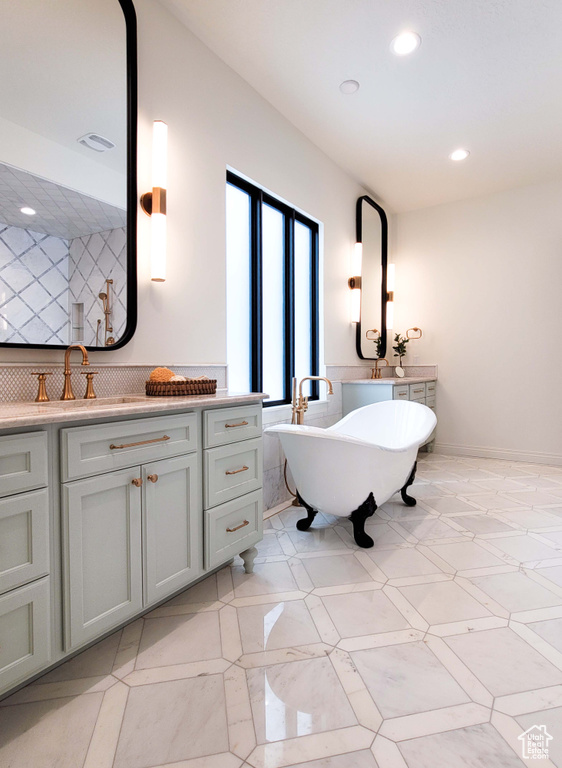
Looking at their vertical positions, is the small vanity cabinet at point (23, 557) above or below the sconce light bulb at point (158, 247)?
below

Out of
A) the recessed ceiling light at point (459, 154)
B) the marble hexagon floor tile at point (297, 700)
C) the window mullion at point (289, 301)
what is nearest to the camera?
the marble hexagon floor tile at point (297, 700)

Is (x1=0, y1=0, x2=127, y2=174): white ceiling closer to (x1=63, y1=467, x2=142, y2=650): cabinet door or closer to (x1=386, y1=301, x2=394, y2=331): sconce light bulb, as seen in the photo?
(x1=63, y1=467, x2=142, y2=650): cabinet door

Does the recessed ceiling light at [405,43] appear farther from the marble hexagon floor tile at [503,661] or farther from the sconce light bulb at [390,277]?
the marble hexagon floor tile at [503,661]

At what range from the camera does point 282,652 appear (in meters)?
1.39

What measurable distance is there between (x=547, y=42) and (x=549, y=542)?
2871 mm

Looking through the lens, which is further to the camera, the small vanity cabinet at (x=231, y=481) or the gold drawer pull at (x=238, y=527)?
the gold drawer pull at (x=238, y=527)

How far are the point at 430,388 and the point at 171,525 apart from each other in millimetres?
3748

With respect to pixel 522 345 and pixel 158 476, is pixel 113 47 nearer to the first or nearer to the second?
pixel 158 476

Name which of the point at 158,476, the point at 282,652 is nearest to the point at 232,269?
the point at 158,476

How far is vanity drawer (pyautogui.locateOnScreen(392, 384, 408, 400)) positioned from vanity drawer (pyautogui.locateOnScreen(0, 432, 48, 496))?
308cm

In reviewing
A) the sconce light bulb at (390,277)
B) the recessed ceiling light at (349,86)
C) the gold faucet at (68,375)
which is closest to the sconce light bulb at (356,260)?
the sconce light bulb at (390,277)

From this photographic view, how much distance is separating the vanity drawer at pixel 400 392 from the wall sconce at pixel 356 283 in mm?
779

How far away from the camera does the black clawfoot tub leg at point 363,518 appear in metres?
2.19

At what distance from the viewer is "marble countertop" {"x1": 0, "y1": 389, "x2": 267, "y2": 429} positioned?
1053 millimetres
